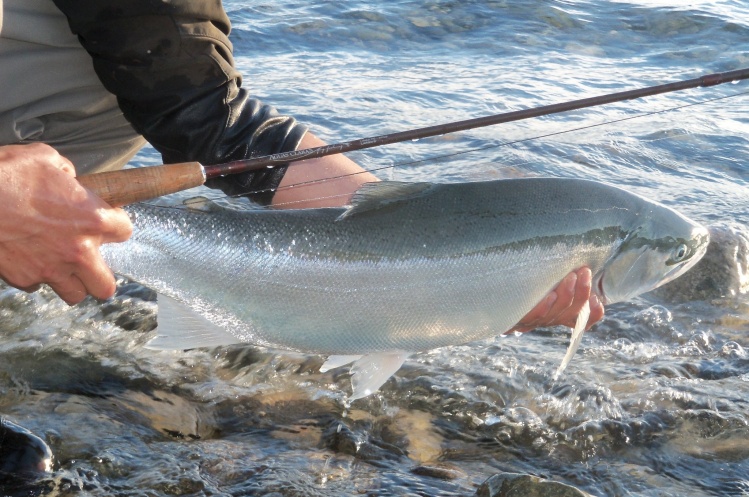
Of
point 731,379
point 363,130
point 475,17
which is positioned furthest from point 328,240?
point 475,17

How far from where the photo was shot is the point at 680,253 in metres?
3.04

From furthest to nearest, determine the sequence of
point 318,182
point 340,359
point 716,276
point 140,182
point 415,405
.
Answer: point 716,276 → point 415,405 → point 318,182 → point 340,359 → point 140,182

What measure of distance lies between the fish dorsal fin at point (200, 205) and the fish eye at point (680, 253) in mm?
1602

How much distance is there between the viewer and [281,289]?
102 inches

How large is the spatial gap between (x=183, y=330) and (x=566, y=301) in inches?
49.7

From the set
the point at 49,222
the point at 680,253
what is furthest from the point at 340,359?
the point at 680,253

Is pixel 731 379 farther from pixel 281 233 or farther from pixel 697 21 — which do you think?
pixel 697 21

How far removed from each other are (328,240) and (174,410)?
1183mm

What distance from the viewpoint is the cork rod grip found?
2.41 m

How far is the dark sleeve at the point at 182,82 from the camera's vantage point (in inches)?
113

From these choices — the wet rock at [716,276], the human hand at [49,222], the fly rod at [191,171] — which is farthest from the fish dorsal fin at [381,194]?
the wet rock at [716,276]

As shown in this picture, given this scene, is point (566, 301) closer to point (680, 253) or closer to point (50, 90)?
point (680, 253)

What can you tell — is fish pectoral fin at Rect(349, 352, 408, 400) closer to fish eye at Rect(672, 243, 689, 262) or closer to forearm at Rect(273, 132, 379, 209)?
forearm at Rect(273, 132, 379, 209)

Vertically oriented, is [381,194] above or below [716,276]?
above
